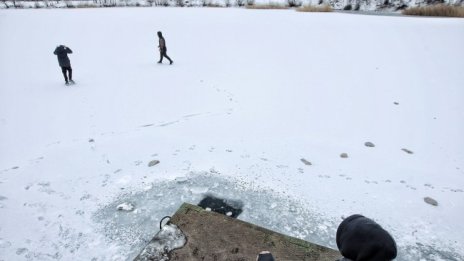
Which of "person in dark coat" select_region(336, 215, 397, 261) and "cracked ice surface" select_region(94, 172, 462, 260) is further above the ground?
"person in dark coat" select_region(336, 215, 397, 261)

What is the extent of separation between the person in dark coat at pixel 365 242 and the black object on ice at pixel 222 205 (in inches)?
100.0

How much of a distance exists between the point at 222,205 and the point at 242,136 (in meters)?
2.28

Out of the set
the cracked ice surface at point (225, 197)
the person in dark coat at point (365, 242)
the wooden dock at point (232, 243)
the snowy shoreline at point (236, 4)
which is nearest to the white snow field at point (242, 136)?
the cracked ice surface at point (225, 197)

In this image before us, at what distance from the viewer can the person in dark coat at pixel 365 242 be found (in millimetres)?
1802

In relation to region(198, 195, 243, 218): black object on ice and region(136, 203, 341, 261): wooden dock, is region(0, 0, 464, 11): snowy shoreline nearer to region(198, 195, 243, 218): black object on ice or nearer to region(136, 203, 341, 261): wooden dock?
region(198, 195, 243, 218): black object on ice

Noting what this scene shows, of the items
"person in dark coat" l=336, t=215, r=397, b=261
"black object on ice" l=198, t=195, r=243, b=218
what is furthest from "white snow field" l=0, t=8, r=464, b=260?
"person in dark coat" l=336, t=215, r=397, b=261

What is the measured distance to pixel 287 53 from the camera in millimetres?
11797

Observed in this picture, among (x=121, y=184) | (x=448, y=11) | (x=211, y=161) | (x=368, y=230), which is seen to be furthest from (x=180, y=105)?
(x=448, y=11)

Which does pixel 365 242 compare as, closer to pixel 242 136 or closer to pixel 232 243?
pixel 232 243

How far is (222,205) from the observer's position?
14.9 feet

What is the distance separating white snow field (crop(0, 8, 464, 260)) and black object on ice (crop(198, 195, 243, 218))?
0.49 ft

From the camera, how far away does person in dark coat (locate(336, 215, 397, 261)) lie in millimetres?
1802

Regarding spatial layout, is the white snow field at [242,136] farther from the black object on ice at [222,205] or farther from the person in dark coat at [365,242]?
the person in dark coat at [365,242]

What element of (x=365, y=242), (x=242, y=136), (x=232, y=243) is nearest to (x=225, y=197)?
(x=232, y=243)
